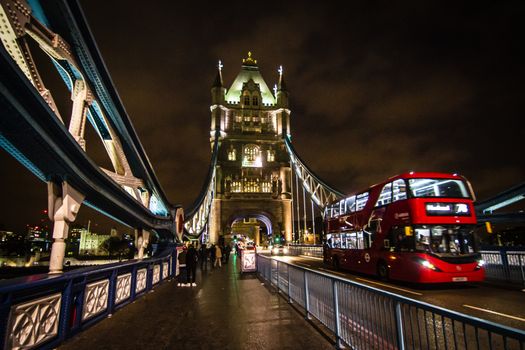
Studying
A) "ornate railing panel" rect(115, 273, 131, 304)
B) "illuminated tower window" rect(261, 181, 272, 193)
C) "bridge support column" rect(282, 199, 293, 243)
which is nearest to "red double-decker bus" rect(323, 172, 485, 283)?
"ornate railing panel" rect(115, 273, 131, 304)

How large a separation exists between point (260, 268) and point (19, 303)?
1123 centimetres

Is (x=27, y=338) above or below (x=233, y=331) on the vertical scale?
above

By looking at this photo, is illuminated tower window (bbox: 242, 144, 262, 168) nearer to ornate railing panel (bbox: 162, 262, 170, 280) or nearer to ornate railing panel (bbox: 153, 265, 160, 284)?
ornate railing panel (bbox: 162, 262, 170, 280)

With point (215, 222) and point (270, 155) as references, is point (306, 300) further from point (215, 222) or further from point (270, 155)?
point (270, 155)

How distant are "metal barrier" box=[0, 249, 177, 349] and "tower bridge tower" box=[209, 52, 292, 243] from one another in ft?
141

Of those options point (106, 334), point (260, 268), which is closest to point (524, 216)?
point (260, 268)

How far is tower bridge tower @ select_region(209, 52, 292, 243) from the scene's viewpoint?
51625 mm

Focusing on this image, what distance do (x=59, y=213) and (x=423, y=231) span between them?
9909mm

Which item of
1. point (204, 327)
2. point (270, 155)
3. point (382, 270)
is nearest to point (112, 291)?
point (204, 327)

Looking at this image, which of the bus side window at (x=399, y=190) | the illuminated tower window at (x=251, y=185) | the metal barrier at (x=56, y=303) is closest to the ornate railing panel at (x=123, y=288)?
the metal barrier at (x=56, y=303)

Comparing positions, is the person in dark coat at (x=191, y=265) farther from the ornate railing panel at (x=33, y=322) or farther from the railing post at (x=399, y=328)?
the railing post at (x=399, y=328)

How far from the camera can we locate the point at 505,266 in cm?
1077

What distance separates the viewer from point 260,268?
13.8 m

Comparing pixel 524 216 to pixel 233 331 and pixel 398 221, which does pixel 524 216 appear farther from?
pixel 233 331
